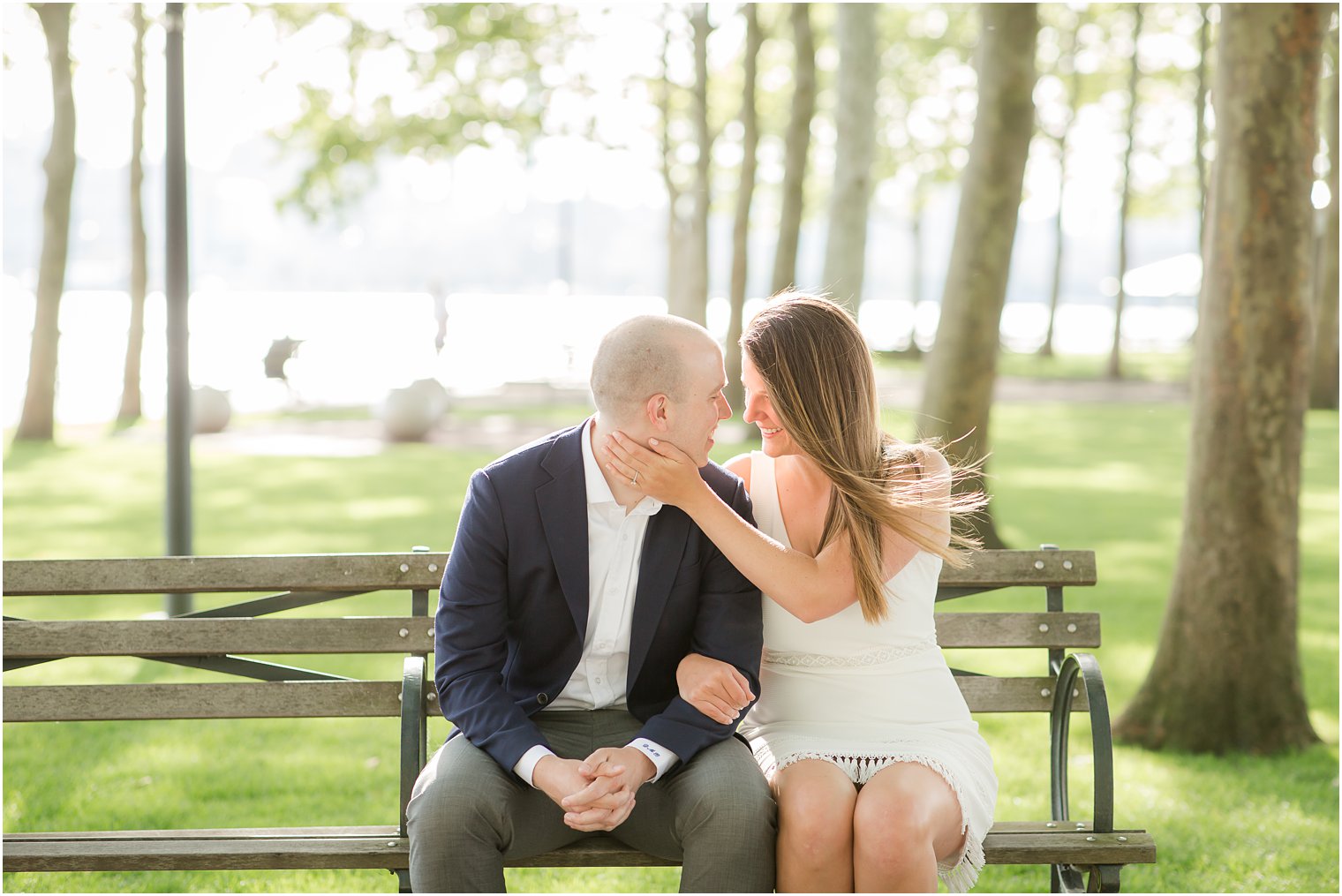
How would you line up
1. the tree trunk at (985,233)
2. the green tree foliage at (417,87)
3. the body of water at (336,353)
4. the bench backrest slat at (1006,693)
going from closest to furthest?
the bench backrest slat at (1006,693), the tree trunk at (985,233), the green tree foliage at (417,87), the body of water at (336,353)

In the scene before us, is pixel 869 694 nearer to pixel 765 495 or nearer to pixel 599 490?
pixel 765 495

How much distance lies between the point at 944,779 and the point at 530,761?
0.96 m

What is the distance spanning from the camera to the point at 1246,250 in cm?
538

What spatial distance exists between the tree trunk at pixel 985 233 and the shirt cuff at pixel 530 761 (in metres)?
5.66

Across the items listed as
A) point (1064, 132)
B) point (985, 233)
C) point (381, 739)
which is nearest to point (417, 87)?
point (985, 233)

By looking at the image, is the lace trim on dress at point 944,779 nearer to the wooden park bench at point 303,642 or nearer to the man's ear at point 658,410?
the wooden park bench at point 303,642

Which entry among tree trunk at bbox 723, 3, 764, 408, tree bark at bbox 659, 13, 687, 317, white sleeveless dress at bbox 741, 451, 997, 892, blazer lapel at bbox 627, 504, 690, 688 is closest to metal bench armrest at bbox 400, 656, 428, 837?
blazer lapel at bbox 627, 504, 690, 688

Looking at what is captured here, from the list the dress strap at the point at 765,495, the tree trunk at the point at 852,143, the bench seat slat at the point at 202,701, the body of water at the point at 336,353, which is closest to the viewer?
the dress strap at the point at 765,495

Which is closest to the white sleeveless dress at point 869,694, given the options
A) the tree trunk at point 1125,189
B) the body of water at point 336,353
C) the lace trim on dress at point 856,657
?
the lace trim on dress at point 856,657

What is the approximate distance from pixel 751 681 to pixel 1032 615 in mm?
1010

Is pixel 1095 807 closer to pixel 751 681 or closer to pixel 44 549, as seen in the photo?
pixel 751 681

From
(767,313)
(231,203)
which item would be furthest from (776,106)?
(231,203)

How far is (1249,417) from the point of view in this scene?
17.7 ft

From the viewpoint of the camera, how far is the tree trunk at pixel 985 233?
8578 mm
